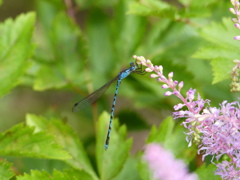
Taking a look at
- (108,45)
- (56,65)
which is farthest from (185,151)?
(108,45)

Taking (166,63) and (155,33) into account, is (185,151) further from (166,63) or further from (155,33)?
(155,33)

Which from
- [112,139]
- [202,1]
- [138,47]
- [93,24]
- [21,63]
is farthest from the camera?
[93,24]

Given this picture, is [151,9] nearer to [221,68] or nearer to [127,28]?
[127,28]

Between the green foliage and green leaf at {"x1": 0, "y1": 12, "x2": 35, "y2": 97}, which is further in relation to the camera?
green leaf at {"x1": 0, "y1": 12, "x2": 35, "y2": 97}

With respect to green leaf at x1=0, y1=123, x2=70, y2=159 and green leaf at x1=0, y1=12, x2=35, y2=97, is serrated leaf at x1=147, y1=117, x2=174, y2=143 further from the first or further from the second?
green leaf at x1=0, y1=12, x2=35, y2=97

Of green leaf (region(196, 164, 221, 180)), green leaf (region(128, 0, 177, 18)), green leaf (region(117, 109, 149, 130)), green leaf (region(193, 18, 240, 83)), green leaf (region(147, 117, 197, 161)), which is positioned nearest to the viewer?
green leaf (region(196, 164, 221, 180))

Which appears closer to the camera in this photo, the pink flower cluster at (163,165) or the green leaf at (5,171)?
the pink flower cluster at (163,165)

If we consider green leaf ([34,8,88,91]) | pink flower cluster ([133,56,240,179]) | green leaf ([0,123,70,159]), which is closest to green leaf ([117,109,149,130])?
green leaf ([34,8,88,91])

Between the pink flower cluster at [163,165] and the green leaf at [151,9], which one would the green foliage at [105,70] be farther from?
the pink flower cluster at [163,165]

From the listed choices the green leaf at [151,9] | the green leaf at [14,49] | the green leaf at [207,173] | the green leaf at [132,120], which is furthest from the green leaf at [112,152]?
the green leaf at [132,120]
